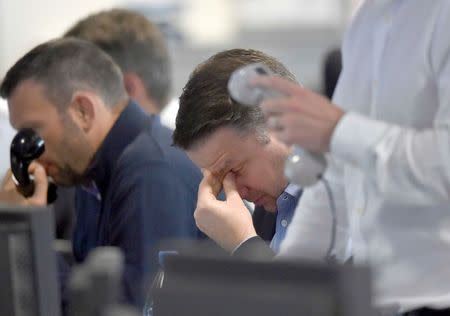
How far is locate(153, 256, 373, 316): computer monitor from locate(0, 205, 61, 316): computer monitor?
235 millimetres

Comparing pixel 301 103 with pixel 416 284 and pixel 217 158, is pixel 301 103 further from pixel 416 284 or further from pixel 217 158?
pixel 217 158

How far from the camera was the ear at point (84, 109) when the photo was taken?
→ 331cm

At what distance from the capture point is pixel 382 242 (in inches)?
66.6

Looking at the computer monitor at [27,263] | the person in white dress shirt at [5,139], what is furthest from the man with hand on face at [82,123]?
the computer monitor at [27,263]

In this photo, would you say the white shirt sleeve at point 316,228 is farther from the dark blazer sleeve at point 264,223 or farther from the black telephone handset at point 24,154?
the black telephone handset at point 24,154

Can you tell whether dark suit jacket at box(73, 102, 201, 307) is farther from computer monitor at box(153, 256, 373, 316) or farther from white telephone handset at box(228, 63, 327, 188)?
computer monitor at box(153, 256, 373, 316)

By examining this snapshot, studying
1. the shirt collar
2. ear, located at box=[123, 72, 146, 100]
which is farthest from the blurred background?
the shirt collar

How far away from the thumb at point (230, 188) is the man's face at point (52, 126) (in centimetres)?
96

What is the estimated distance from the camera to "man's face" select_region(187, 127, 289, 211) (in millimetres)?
2447

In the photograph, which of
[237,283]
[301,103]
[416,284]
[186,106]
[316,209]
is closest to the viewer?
[237,283]

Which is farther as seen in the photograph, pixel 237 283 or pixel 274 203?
pixel 274 203

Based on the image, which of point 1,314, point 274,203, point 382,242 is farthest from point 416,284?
point 274,203

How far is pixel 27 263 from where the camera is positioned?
1.59 meters

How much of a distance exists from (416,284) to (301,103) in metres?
0.31
